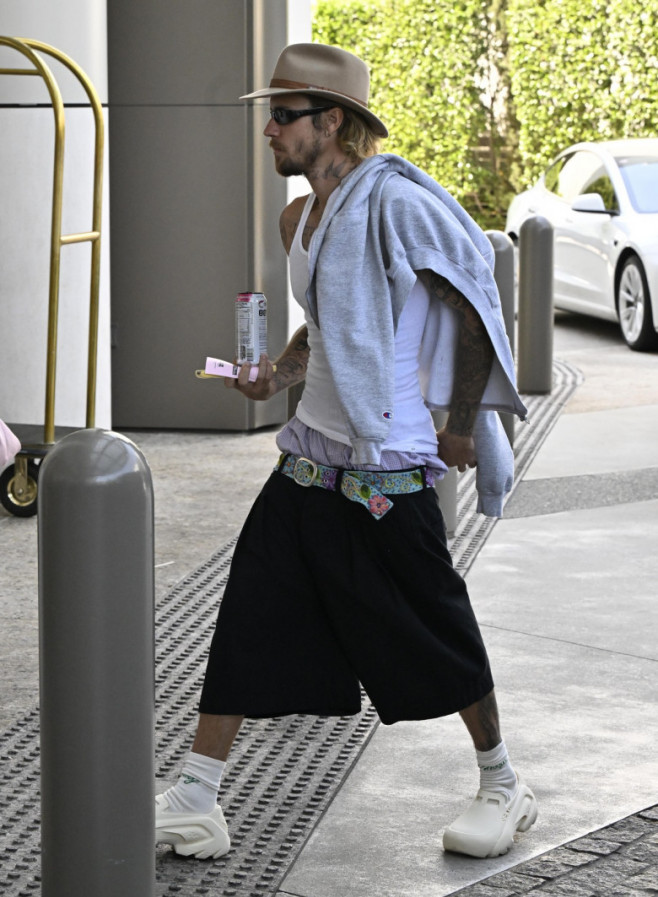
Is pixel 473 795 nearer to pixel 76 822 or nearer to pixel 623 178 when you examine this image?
pixel 76 822

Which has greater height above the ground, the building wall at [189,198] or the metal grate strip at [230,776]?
the building wall at [189,198]

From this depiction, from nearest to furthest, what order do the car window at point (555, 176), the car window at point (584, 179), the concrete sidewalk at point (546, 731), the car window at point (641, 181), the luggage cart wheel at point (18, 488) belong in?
the concrete sidewalk at point (546, 731)
the luggage cart wheel at point (18, 488)
the car window at point (641, 181)
the car window at point (584, 179)
the car window at point (555, 176)

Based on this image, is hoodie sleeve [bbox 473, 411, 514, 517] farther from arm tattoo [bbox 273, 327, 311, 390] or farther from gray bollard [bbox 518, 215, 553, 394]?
gray bollard [bbox 518, 215, 553, 394]

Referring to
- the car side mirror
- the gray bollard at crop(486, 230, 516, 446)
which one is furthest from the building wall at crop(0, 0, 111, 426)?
the car side mirror

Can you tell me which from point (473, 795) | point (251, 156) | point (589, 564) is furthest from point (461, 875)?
point (251, 156)

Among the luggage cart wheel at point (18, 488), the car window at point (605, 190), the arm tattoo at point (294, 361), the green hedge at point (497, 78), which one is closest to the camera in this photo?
the arm tattoo at point (294, 361)

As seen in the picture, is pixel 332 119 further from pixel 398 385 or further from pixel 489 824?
pixel 489 824

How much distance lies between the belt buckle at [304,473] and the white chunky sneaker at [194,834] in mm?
757

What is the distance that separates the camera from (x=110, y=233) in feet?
28.6

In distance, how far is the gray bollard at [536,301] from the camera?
32.8 feet

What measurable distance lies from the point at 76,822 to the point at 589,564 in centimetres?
353

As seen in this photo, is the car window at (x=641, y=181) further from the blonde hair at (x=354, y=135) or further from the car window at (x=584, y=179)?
the blonde hair at (x=354, y=135)

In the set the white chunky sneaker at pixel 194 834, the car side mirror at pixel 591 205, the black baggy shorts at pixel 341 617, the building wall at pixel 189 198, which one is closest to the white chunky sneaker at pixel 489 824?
the black baggy shorts at pixel 341 617

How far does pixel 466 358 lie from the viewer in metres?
3.50
